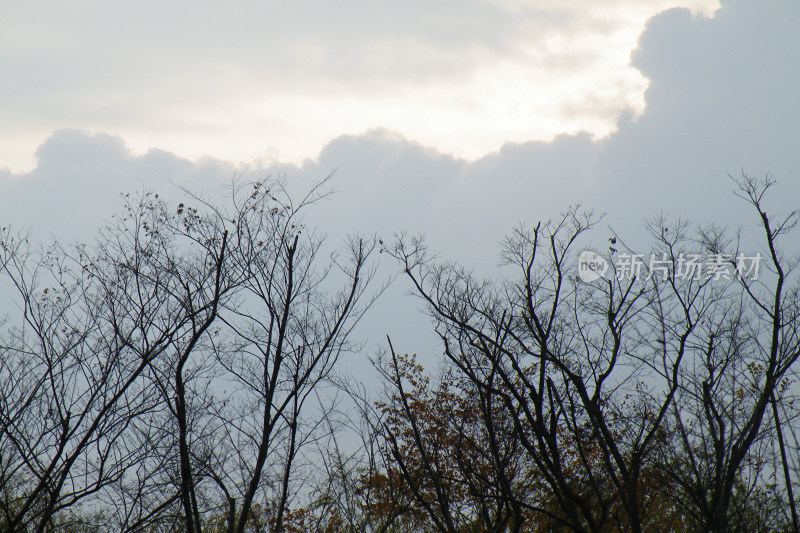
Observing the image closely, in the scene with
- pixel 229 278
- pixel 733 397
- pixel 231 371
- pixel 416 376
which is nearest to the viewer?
pixel 229 278

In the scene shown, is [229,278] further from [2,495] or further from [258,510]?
[258,510]

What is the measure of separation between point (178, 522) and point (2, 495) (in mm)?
4082

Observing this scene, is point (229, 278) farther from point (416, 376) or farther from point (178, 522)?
point (416, 376)

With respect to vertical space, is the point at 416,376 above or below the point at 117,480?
above

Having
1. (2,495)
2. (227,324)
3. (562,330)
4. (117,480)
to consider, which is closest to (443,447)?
(562,330)

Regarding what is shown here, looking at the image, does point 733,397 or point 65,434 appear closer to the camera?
point 65,434

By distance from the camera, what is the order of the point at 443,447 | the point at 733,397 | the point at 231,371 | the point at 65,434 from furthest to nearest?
the point at 443,447 → the point at 733,397 → the point at 231,371 → the point at 65,434

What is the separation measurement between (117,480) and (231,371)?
111 inches

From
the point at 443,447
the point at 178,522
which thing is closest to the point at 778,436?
the point at 443,447

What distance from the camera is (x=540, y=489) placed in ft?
48.4

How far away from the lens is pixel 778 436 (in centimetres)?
1245

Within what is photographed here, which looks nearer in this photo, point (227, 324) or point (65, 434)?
point (65, 434)

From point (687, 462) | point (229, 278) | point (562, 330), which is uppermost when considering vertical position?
point (229, 278)

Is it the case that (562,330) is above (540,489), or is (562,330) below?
above
